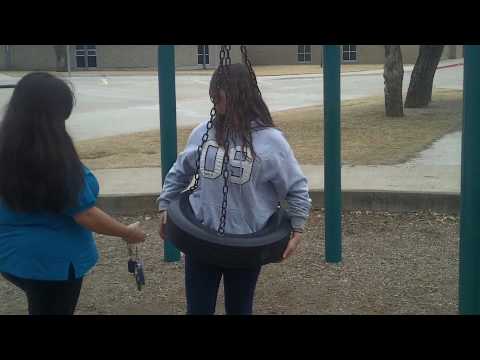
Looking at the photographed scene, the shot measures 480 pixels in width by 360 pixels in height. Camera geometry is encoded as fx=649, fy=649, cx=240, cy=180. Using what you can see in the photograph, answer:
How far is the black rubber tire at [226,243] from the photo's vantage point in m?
2.66

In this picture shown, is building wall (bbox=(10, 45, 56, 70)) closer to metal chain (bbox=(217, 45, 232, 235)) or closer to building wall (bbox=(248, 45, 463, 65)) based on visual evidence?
building wall (bbox=(248, 45, 463, 65))

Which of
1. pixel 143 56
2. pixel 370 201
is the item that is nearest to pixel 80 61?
pixel 143 56

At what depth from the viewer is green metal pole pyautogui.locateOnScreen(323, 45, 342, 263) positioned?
15.1 ft

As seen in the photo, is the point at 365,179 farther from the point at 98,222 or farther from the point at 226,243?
the point at 98,222

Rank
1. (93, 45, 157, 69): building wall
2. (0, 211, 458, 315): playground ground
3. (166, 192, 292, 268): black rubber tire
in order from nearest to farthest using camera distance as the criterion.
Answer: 1. (166, 192, 292, 268): black rubber tire
2. (0, 211, 458, 315): playground ground
3. (93, 45, 157, 69): building wall

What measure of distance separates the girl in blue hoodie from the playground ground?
4.53 feet

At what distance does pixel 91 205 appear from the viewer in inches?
101

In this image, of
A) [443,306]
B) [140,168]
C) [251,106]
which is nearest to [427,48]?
[140,168]

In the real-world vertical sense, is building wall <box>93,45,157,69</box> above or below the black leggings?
above

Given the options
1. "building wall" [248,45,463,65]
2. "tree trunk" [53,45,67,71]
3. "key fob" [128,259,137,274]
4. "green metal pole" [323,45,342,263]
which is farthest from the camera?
"building wall" [248,45,463,65]

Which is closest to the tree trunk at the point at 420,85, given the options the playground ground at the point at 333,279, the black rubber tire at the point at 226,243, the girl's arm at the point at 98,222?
the playground ground at the point at 333,279

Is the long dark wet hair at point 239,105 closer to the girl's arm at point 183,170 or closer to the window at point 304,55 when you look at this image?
the girl's arm at point 183,170

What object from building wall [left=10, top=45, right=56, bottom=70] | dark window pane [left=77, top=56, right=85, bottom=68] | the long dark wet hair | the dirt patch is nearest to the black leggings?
the long dark wet hair

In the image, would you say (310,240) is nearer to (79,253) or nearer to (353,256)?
(353,256)
